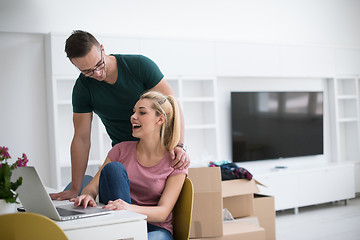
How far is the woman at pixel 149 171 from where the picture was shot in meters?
1.81

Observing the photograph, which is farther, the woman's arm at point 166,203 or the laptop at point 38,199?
the woman's arm at point 166,203

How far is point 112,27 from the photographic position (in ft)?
15.6

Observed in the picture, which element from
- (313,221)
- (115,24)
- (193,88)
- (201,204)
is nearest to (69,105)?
(115,24)

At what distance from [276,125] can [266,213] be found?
2.03m

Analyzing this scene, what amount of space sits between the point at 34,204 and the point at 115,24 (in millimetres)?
3504

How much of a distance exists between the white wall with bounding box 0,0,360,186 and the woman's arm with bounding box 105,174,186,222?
2714mm

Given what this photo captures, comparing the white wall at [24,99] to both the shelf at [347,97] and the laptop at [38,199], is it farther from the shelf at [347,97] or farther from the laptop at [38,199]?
the shelf at [347,97]

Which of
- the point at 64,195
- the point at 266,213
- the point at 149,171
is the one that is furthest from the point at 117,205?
the point at 266,213

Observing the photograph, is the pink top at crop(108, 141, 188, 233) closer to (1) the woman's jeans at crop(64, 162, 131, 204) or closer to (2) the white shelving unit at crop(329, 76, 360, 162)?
(1) the woman's jeans at crop(64, 162, 131, 204)

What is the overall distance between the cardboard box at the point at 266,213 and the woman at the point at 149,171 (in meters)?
1.72

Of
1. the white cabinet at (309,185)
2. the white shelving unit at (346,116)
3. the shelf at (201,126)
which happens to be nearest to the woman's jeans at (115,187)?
the shelf at (201,126)

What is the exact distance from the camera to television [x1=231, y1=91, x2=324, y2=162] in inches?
209

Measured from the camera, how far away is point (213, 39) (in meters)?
4.99

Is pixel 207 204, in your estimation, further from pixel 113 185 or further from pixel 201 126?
pixel 201 126
